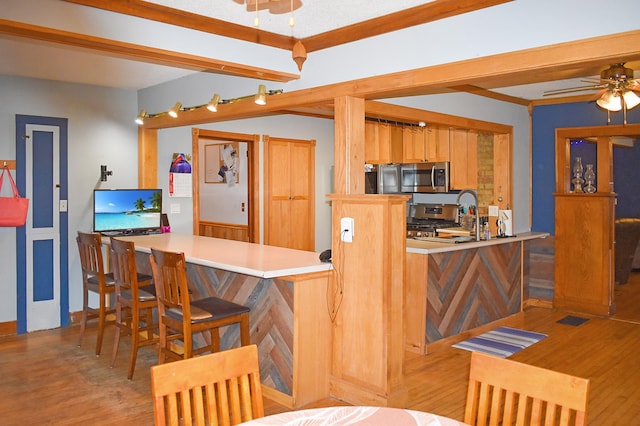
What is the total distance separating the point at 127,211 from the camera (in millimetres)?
5566

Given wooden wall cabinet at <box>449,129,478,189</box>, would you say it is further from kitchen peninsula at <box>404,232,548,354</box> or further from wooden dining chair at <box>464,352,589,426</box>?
wooden dining chair at <box>464,352,589,426</box>

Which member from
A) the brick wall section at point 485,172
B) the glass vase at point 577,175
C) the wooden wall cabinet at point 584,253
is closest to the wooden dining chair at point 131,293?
the brick wall section at point 485,172

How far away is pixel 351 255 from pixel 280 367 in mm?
850

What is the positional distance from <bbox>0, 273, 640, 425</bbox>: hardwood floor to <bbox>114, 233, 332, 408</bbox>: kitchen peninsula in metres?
0.15

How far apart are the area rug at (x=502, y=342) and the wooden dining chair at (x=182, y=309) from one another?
213cm

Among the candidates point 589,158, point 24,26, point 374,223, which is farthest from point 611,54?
point 589,158

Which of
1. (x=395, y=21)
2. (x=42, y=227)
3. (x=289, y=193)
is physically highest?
(x=395, y=21)

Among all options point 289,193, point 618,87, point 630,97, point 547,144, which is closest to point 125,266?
point 289,193

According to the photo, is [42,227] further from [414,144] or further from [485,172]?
[485,172]

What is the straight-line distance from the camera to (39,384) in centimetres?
385

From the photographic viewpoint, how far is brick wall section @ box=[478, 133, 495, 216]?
6758 millimetres

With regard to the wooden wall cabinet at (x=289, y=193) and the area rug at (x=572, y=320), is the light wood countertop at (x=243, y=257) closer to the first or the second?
the wooden wall cabinet at (x=289, y=193)

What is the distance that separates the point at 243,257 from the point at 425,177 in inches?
140

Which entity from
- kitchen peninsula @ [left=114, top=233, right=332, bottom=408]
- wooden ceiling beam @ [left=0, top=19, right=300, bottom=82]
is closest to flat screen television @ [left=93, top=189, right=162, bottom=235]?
kitchen peninsula @ [left=114, top=233, right=332, bottom=408]
